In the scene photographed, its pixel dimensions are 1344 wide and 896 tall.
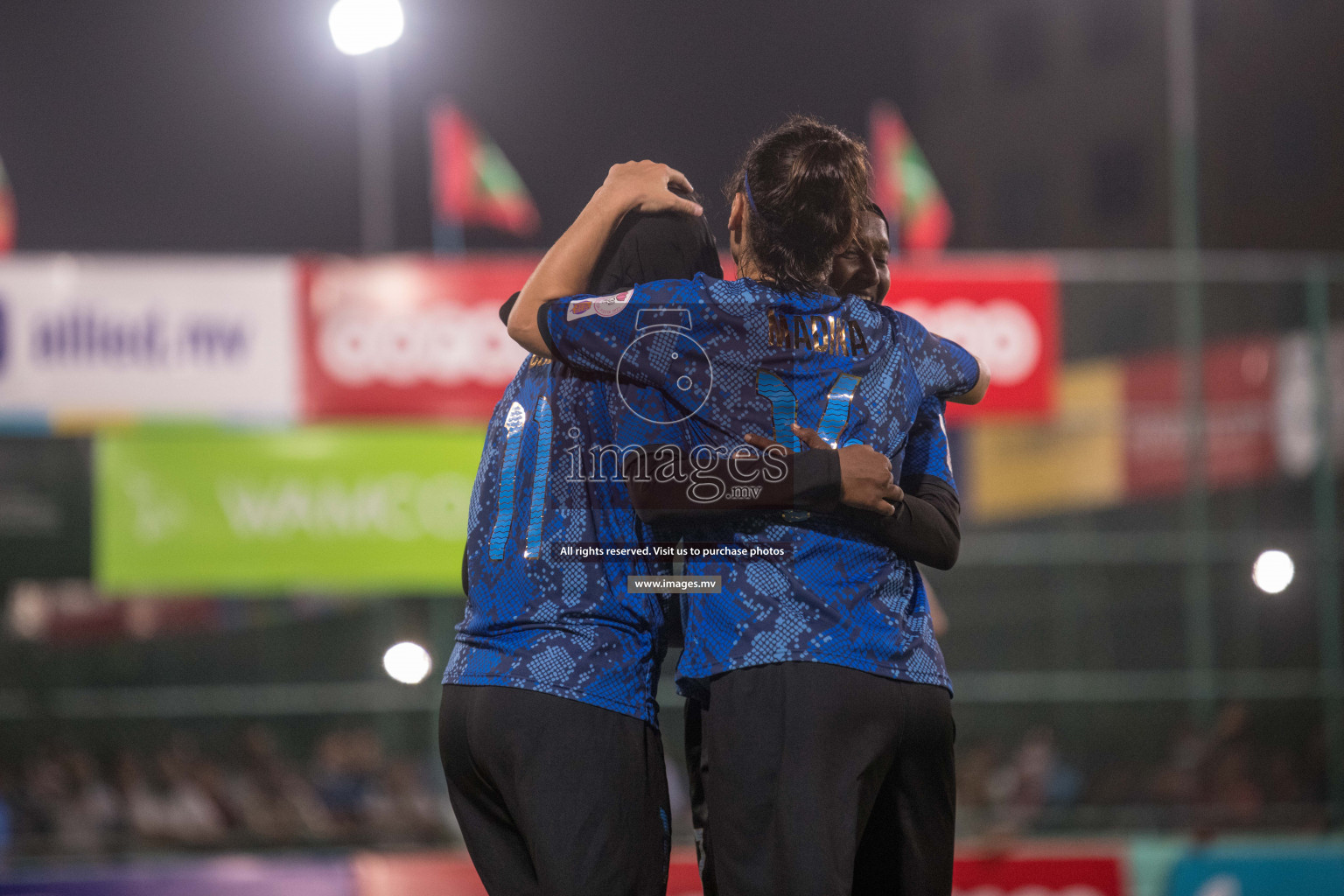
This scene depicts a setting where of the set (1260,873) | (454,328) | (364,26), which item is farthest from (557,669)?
(454,328)

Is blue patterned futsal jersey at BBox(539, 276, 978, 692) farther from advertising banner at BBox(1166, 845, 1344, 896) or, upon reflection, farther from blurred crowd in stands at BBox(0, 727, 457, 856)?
blurred crowd in stands at BBox(0, 727, 457, 856)

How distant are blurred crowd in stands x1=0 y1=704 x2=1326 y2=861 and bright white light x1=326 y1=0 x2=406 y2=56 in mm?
4565

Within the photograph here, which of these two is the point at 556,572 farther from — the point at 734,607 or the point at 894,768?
the point at 894,768

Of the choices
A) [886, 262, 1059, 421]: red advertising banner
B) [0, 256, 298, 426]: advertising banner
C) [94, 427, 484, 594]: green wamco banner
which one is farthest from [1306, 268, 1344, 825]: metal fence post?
[0, 256, 298, 426]: advertising banner

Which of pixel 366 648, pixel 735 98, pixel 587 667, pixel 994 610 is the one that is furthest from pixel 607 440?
pixel 994 610

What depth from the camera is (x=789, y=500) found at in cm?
156

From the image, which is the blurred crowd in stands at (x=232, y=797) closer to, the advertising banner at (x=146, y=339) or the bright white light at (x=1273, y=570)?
the advertising banner at (x=146, y=339)

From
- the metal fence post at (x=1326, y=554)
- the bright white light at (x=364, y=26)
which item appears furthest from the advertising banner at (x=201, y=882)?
the metal fence post at (x=1326, y=554)

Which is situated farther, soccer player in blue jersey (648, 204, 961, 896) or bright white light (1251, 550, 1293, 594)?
bright white light (1251, 550, 1293, 594)

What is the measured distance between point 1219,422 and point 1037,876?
4.21 m

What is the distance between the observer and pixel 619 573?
1638 millimetres

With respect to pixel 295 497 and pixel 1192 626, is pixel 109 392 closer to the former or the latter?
pixel 295 497

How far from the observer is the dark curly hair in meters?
1.64

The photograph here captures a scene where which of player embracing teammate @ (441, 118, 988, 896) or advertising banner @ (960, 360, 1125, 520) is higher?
advertising banner @ (960, 360, 1125, 520)
